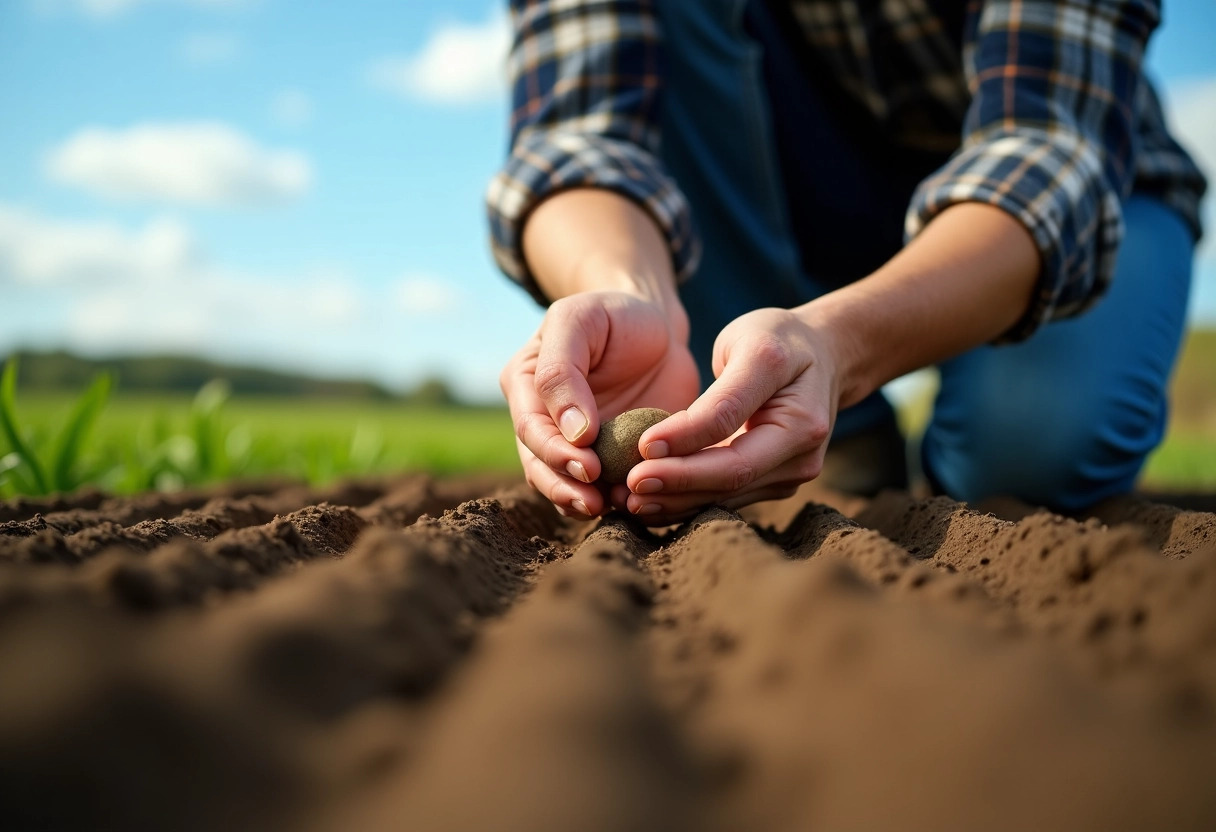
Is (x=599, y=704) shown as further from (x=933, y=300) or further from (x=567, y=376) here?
(x=933, y=300)

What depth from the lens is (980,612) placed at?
0.84m

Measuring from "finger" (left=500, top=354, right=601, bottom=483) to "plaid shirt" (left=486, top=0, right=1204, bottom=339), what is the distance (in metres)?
0.79

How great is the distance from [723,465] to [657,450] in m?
Answer: 0.12

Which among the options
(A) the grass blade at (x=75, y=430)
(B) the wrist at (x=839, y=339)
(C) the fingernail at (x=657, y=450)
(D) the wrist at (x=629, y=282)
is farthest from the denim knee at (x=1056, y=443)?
(A) the grass blade at (x=75, y=430)

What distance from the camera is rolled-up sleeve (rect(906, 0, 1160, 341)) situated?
196 centimetres

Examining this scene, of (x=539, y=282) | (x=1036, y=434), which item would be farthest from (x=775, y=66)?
(x=1036, y=434)

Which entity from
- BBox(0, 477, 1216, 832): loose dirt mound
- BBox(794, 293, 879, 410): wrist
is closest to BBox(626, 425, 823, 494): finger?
BBox(794, 293, 879, 410): wrist

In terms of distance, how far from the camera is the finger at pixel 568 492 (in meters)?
1.50

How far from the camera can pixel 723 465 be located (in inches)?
54.6

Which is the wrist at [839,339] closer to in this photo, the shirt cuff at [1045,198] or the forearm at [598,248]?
the forearm at [598,248]

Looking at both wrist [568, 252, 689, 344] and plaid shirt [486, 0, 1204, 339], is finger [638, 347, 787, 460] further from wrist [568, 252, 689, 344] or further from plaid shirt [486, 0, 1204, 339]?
plaid shirt [486, 0, 1204, 339]

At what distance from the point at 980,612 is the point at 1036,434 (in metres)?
2.05

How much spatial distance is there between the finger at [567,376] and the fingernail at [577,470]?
0.13 feet

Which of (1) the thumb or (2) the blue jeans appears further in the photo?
(2) the blue jeans
